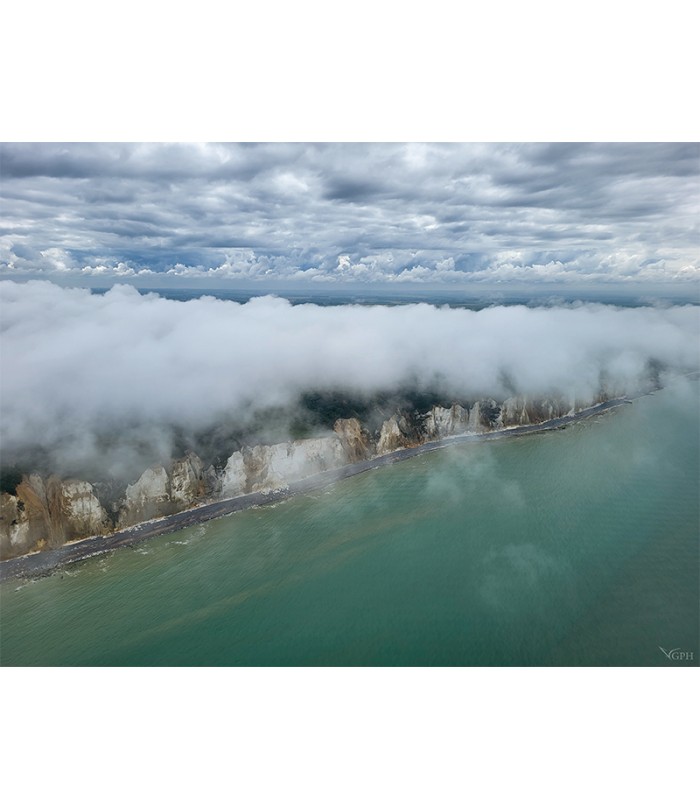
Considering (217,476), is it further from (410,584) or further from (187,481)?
(410,584)

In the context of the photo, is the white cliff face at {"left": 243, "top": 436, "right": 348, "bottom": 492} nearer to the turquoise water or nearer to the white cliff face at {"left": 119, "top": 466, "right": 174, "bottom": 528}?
the turquoise water

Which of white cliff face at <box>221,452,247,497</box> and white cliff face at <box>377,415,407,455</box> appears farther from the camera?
white cliff face at <box>377,415,407,455</box>

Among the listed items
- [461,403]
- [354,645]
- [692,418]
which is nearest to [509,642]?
[354,645]

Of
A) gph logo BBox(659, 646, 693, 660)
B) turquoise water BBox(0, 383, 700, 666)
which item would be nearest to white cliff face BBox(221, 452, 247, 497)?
turquoise water BBox(0, 383, 700, 666)

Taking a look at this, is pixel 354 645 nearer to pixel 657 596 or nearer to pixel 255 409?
pixel 657 596

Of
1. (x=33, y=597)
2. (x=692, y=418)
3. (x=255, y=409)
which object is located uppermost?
(x=255, y=409)

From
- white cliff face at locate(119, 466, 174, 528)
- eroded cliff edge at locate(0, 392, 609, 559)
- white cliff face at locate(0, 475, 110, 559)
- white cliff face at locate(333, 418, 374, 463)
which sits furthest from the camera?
white cliff face at locate(333, 418, 374, 463)

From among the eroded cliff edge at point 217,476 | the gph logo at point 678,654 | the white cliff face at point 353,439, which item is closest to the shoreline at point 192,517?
the eroded cliff edge at point 217,476

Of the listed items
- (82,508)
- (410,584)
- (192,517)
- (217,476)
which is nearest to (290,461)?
(217,476)
